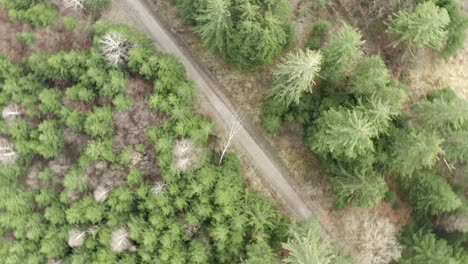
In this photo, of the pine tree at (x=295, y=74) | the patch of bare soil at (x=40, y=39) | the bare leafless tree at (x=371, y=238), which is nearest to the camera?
the pine tree at (x=295, y=74)

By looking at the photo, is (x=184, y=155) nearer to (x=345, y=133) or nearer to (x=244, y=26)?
(x=244, y=26)

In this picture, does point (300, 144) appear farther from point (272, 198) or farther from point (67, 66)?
point (67, 66)

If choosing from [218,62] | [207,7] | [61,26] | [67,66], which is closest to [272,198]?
[218,62]

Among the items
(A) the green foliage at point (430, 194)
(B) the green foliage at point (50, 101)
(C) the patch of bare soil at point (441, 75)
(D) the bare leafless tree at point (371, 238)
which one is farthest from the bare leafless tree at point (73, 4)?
(A) the green foliage at point (430, 194)

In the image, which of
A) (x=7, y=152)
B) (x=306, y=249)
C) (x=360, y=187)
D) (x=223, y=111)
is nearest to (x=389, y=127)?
(x=360, y=187)

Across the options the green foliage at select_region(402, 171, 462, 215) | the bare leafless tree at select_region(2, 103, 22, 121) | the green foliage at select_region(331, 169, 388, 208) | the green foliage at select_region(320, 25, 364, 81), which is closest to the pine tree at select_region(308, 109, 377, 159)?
the green foliage at select_region(331, 169, 388, 208)

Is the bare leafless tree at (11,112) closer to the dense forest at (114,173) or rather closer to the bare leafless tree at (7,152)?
the dense forest at (114,173)
